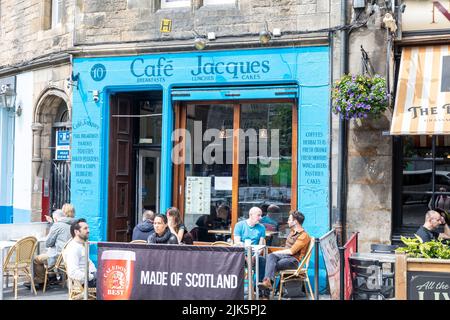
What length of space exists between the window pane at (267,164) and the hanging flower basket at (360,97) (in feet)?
4.78

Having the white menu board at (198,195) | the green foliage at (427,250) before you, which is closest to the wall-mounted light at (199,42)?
the white menu board at (198,195)

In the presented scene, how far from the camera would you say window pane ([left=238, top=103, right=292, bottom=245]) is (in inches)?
412

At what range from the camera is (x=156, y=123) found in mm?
12039

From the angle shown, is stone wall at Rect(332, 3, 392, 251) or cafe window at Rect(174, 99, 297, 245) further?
cafe window at Rect(174, 99, 297, 245)

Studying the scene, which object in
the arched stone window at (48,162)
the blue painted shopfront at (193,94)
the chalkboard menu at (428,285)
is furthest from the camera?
the arched stone window at (48,162)

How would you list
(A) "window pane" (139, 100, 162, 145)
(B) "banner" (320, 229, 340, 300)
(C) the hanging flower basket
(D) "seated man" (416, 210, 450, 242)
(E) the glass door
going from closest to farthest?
(B) "banner" (320, 229, 340, 300) < (D) "seated man" (416, 210, 450, 242) < (C) the hanging flower basket < (A) "window pane" (139, 100, 162, 145) < (E) the glass door

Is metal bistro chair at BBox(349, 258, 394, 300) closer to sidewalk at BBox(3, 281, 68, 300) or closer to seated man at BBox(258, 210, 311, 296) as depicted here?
seated man at BBox(258, 210, 311, 296)

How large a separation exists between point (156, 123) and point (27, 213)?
3.74 metres

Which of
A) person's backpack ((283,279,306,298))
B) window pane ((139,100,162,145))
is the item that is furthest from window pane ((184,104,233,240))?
person's backpack ((283,279,306,298))

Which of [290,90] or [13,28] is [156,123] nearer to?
[290,90]

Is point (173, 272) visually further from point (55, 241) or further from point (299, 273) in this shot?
point (55, 241)

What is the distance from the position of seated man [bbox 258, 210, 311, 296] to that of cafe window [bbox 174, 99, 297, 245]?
1.28 metres

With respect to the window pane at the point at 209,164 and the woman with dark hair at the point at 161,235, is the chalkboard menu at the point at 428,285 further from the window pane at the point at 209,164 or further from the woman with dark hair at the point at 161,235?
the window pane at the point at 209,164

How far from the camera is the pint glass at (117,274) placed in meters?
7.00
